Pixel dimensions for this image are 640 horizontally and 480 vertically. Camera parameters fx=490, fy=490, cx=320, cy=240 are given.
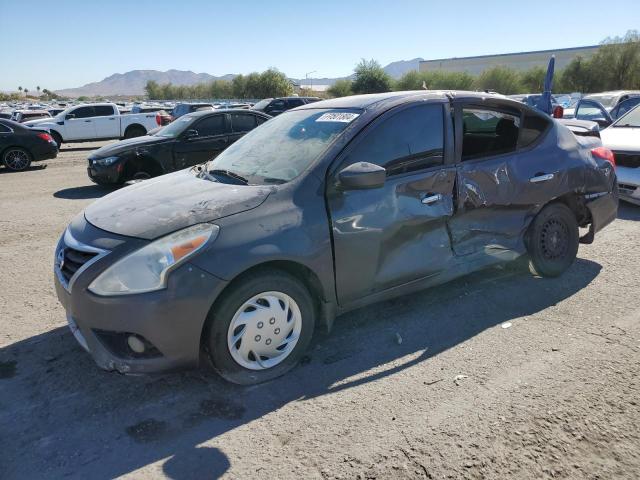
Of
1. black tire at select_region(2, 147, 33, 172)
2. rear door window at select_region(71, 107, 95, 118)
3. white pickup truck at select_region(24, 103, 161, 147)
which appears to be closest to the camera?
black tire at select_region(2, 147, 33, 172)

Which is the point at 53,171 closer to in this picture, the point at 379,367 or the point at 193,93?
the point at 379,367

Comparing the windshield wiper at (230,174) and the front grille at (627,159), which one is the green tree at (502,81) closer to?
the front grille at (627,159)

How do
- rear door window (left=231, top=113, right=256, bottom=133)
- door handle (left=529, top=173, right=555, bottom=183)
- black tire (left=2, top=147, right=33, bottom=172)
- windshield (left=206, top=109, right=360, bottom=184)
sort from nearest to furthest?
windshield (left=206, top=109, right=360, bottom=184)
door handle (left=529, top=173, right=555, bottom=183)
rear door window (left=231, top=113, right=256, bottom=133)
black tire (left=2, top=147, right=33, bottom=172)

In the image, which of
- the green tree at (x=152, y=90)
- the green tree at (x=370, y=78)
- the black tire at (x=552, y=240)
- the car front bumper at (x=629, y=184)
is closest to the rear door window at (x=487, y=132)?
the black tire at (x=552, y=240)

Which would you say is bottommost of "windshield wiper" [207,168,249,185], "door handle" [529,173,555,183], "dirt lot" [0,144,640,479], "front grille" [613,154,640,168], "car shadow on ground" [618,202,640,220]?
"car shadow on ground" [618,202,640,220]

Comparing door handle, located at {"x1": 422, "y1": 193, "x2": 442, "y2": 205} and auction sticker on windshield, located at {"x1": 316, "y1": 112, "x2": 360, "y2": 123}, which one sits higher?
auction sticker on windshield, located at {"x1": 316, "y1": 112, "x2": 360, "y2": 123}

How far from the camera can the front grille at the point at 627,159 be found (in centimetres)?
713

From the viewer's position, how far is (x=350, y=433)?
2.61m

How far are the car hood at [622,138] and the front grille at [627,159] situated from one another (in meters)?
0.10

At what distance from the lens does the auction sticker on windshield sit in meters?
3.57

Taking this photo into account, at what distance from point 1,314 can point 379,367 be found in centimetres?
319

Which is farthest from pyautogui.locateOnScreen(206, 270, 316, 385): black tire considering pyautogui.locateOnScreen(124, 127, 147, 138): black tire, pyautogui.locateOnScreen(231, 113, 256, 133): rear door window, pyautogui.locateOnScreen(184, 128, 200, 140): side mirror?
pyautogui.locateOnScreen(124, 127, 147, 138): black tire

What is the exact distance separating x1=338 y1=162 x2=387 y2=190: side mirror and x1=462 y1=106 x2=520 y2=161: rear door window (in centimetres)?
107

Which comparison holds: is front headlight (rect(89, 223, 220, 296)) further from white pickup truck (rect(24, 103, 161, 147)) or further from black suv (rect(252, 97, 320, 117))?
white pickup truck (rect(24, 103, 161, 147))
